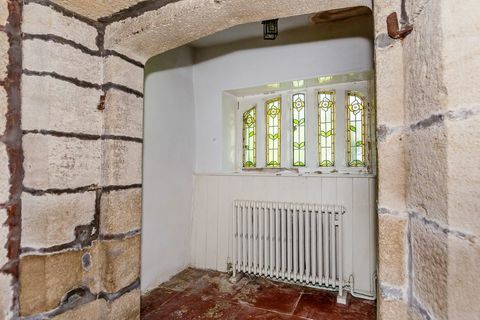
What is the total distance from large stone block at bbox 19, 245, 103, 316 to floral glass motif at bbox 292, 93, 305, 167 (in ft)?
6.42

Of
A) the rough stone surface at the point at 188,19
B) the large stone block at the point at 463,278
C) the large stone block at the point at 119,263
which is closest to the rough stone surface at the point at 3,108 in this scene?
the rough stone surface at the point at 188,19

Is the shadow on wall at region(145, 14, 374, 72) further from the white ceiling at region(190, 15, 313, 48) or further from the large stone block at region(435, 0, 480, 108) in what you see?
the large stone block at region(435, 0, 480, 108)

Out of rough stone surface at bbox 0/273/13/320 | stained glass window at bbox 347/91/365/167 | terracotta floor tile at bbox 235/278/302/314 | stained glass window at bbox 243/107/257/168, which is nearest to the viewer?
rough stone surface at bbox 0/273/13/320

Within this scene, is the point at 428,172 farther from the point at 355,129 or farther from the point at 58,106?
the point at 355,129

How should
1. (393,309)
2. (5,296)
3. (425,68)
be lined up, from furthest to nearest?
(5,296) < (393,309) < (425,68)

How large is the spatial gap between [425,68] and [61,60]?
1.24m

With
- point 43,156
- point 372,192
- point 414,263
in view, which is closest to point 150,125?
point 43,156

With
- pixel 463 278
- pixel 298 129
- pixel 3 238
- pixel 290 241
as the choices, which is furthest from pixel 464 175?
pixel 298 129

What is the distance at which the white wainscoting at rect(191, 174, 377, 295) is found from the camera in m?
2.11

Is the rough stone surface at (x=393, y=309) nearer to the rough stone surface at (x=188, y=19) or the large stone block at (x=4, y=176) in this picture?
the rough stone surface at (x=188, y=19)

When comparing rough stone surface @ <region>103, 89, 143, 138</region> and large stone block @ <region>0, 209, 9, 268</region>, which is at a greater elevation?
rough stone surface @ <region>103, 89, 143, 138</region>

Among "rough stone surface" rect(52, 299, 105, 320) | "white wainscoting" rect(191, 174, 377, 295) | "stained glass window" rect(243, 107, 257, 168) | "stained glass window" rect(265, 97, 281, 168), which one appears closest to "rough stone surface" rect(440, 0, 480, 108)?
"rough stone surface" rect(52, 299, 105, 320)

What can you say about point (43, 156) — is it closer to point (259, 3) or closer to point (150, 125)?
point (259, 3)

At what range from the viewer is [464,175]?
1.63ft
